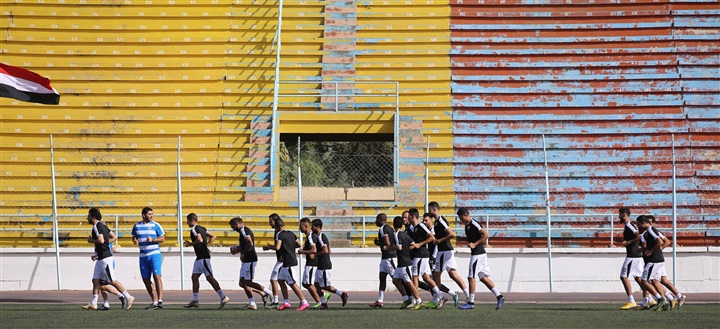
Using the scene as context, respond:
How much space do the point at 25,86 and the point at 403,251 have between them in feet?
21.0

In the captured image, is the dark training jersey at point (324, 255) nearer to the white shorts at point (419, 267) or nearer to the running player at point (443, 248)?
the white shorts at point (419, 267)

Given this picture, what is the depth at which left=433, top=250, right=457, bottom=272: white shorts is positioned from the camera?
17359 millimetres

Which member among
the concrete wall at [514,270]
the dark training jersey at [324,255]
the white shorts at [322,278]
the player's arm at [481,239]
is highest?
the player's arm at [481,239]

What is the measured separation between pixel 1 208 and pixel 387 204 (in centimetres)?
858

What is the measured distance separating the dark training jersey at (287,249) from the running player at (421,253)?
194cm

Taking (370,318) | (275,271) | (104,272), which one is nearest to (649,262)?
(370,318)

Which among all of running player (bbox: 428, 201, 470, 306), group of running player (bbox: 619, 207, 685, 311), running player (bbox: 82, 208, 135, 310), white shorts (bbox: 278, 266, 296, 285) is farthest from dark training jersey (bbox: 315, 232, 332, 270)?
group of running player (bbox: 619, 207, 685, 311)

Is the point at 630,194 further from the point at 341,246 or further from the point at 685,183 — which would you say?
the point at 341,246

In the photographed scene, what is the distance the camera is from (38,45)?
26.1 meters

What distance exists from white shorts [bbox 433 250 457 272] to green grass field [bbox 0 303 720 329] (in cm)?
81

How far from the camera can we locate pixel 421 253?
57.5ft

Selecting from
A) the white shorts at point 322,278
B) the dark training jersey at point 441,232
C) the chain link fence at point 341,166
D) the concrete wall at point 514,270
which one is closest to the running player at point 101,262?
the white shorts at point 322,278

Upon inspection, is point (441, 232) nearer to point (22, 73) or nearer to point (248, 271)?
point (248, 271)

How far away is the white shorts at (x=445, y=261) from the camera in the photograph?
17.4 meters
